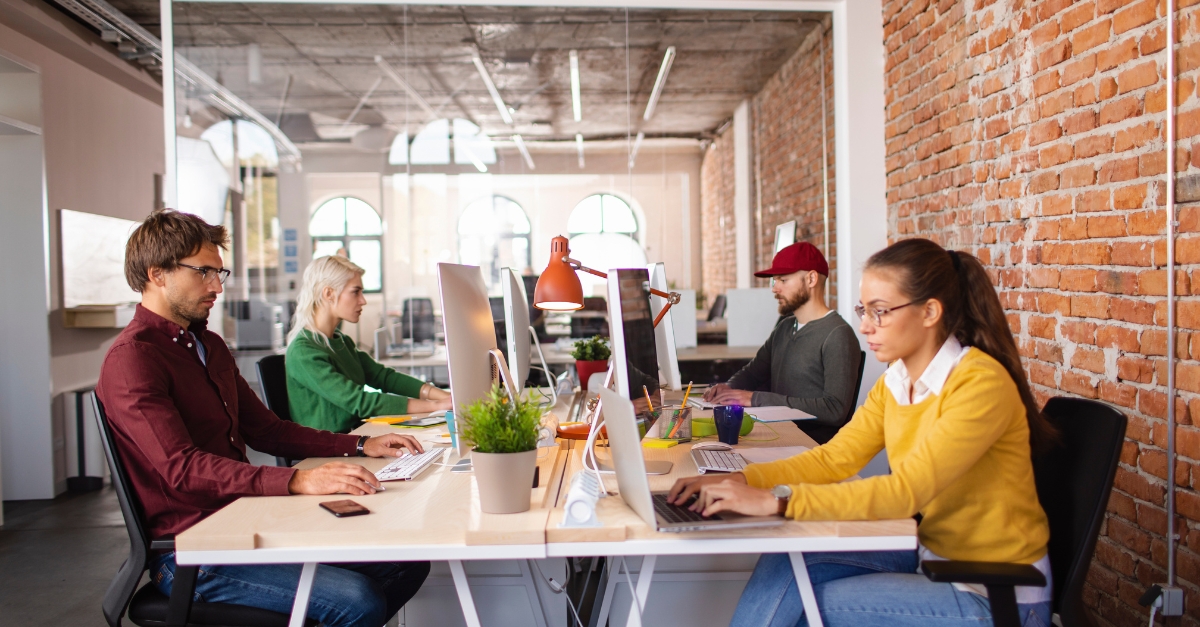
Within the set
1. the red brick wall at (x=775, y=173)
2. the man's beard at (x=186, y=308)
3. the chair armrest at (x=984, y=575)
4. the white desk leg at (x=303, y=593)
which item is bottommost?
the white desk leg at (x=303, y=593)

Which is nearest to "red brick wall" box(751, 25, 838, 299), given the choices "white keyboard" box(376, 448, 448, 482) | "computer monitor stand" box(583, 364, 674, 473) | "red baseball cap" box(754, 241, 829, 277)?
"red baseball cap" box(754, 241, 829, 277)

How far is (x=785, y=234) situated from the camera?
5750 mm

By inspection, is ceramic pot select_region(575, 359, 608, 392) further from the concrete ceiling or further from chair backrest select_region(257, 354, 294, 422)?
the concrete ceiling

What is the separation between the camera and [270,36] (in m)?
5.25

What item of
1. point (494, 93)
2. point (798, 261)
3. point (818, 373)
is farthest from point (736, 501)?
point (494, 93)

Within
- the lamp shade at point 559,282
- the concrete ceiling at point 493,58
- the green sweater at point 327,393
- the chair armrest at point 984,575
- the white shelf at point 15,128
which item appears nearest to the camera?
the chair armrest at point 984,575

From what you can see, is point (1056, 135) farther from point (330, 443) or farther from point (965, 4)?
point (330, 443)

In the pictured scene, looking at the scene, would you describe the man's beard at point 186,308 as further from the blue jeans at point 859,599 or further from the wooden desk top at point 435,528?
the blue jeans at point 859,599

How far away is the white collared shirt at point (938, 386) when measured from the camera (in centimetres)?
158

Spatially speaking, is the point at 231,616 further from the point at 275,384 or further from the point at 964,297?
the point at 964,297

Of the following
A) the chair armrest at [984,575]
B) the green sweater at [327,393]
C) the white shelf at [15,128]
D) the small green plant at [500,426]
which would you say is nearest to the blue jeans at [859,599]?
the chair armrest at [984,575]

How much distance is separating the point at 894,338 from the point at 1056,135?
5.18 feet

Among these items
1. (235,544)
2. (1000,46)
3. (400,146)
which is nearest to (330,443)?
(235,544)

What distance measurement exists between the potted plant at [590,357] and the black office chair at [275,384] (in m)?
1.13
